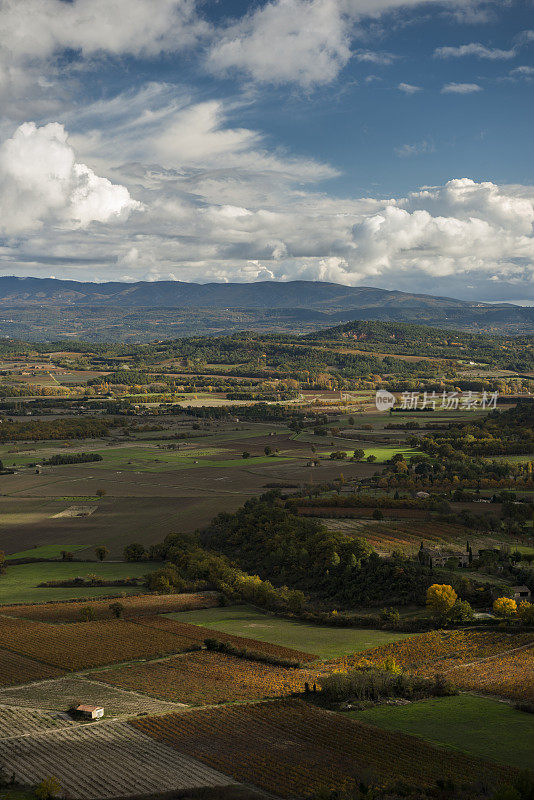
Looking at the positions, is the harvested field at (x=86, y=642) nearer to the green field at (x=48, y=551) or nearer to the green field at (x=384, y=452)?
the green field at (x=48, y=551)

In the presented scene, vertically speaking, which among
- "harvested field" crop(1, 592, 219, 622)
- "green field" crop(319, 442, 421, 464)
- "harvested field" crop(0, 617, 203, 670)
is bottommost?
"harvested field" crop(1, 592, 219, 622)

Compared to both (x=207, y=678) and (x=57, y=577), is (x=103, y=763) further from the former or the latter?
(x=57, y=577)

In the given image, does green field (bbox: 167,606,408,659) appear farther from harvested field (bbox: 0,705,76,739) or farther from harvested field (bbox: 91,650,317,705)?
harvested field (bbox: 0,705,76,739)

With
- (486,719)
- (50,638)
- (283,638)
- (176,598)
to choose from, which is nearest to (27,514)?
(176,598)

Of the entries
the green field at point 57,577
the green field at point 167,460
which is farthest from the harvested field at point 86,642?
the green field at point 167,460

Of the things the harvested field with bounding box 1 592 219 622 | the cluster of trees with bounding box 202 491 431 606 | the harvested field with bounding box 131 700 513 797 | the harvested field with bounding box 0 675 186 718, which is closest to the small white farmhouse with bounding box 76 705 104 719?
the harvested field with bounding box 0 675 186 718

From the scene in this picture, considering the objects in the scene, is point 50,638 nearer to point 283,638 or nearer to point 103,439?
point 283,638
